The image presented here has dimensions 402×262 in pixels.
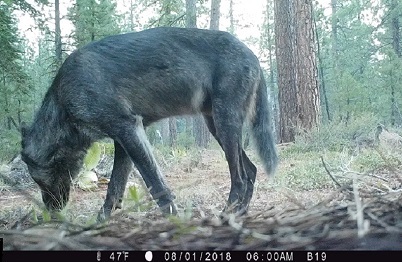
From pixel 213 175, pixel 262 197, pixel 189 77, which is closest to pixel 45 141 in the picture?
pixel 189 77

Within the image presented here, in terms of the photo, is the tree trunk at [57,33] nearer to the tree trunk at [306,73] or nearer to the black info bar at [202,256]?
the tree trunk at [306,73]

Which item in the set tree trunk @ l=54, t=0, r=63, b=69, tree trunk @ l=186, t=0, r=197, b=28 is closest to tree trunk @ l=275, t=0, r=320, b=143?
tree trunk @ l=54, t=0, r=63, b=69

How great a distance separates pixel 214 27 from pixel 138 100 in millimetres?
11074

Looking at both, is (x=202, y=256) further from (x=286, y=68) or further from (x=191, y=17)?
(x=191, y=17)

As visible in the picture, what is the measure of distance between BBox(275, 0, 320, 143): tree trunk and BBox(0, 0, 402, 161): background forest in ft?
0.11

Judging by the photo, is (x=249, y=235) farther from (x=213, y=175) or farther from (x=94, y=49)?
(x=213, y=175)

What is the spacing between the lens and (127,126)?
290 centimetres

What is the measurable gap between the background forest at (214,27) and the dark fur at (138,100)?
130cm

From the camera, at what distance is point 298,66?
716cm

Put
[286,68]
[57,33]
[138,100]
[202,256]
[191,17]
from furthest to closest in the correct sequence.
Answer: [191,17] < [57,33] < [286,68] < [138,100] < [202,256]

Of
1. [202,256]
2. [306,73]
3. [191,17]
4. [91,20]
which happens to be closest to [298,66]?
[306,73]

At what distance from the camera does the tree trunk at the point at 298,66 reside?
23.1ft

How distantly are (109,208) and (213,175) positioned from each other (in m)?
2.22

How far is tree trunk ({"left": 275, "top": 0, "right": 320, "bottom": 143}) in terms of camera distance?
7055 mm
